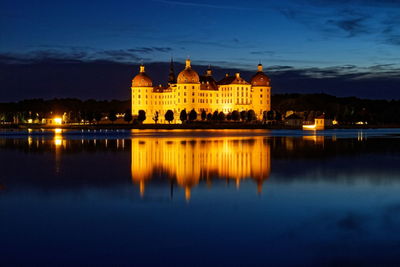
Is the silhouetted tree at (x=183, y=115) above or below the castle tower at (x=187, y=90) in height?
below

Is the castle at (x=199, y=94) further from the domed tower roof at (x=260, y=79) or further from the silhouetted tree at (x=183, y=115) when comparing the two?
the silhouetted tree at (x=183, y=115)

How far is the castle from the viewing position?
85.6 metres

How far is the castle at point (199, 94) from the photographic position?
281ft

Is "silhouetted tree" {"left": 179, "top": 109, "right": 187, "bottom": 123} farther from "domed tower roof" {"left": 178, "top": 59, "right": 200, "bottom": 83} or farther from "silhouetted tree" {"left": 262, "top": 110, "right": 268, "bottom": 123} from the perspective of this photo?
"silhouetted tree" {"left": 262, "top": 110, "right": 268, "bottom": 123}

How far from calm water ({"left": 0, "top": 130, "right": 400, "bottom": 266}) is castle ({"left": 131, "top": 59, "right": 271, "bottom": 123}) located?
68.0 m

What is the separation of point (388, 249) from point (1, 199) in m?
7.67

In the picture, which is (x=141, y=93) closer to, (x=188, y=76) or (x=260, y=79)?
(x=188, y=76)

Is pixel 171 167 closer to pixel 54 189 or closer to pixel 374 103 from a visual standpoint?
pixel 54 189

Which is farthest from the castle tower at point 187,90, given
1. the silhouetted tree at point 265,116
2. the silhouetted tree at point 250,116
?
the silhouetted tree at point 265,116

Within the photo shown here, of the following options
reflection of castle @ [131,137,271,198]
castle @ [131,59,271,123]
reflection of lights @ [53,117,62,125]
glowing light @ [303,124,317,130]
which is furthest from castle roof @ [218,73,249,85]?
reflection of castle @ [131,137,271,198]

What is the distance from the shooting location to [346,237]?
8.12m

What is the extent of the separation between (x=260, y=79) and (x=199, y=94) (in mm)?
11506

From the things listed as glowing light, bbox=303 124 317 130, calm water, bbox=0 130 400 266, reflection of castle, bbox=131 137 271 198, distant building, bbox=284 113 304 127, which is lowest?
calm water, bbox=0 130 400 266

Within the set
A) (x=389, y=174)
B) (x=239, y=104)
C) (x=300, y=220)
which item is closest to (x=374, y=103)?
(x=239, y=104)
